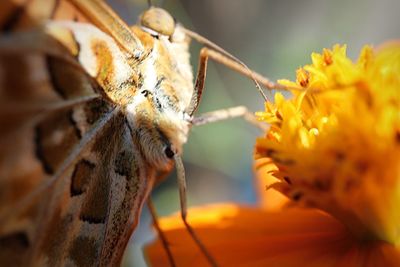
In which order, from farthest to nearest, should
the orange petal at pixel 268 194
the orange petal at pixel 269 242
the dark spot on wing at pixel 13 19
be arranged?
the orange petal at pixel 268 194, the orange petal at pixel 269 242, the dark spot on wing at pixel 13 19

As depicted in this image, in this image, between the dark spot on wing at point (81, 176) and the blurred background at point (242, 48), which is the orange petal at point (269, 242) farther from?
the blurred background at point (242, 48)

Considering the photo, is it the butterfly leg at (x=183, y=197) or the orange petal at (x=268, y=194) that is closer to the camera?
the butterfly leg at (x=183, y=197)

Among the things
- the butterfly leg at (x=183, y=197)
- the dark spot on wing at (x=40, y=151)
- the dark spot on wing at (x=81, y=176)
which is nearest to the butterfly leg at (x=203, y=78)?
the butterfly leg at (x=183, y=197)

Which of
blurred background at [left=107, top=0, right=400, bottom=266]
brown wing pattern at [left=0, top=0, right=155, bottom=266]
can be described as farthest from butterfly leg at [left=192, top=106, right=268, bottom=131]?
blurred background at [left=107, top=0, right=400, bottom=266]

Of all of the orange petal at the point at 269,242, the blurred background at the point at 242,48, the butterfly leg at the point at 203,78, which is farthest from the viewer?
the blurred background at the point at 242,48

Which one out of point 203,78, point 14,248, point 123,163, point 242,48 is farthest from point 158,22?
point 242,48

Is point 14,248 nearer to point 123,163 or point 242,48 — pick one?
point 123,163
